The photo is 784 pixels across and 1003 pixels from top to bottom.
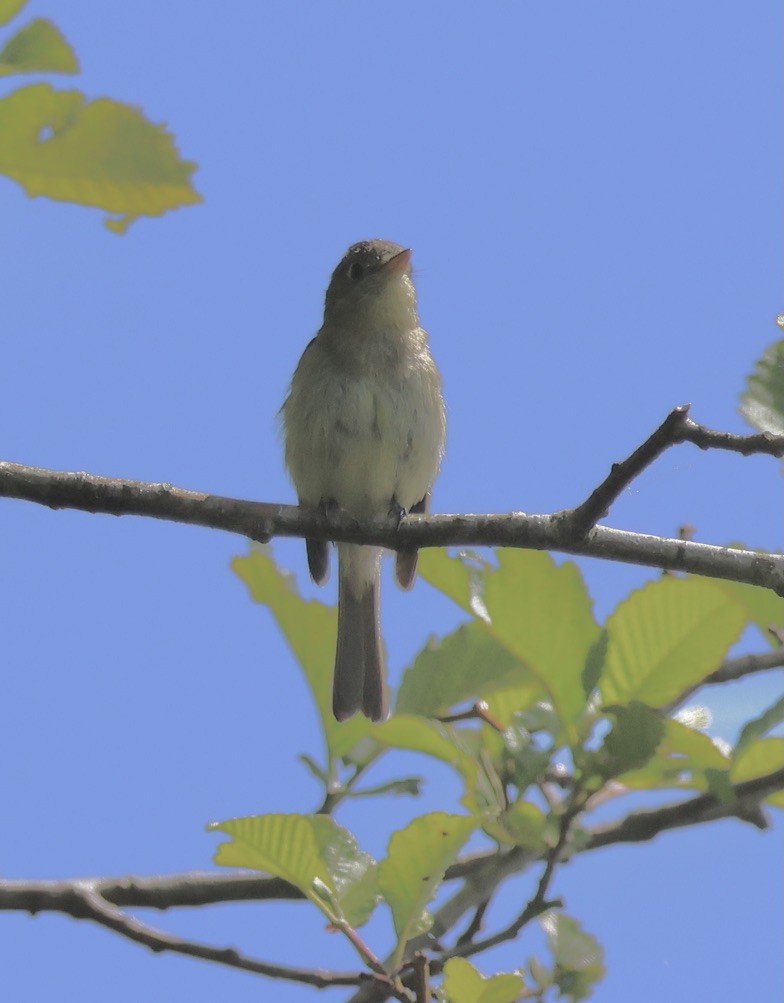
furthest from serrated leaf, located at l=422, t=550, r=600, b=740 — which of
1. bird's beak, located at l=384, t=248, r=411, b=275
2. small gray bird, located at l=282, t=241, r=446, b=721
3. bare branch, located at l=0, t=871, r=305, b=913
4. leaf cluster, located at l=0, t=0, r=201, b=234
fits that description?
bird's beak, located at l=384, t=248, r=411, b=275

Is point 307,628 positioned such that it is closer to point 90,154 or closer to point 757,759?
point 757,759

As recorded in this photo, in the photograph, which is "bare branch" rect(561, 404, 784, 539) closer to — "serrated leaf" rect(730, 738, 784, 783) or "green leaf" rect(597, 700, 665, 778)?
"green leaf" rect(597, 700, 665, 778)

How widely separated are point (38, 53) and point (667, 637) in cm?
174

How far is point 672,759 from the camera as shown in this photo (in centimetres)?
276

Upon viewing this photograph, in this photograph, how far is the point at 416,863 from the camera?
2484mm

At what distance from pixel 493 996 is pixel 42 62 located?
6.10 ft

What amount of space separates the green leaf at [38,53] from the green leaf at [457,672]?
1478 millimetres

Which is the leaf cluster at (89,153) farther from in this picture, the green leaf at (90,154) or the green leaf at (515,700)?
the green leaf at (515,700)

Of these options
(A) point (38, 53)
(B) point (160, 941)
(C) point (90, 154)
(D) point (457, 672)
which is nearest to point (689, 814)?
(D) point (457, 672)

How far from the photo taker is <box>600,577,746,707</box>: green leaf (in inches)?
106

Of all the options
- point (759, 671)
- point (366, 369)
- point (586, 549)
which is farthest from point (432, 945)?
point (366, 369)

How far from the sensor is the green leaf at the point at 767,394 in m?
2.58

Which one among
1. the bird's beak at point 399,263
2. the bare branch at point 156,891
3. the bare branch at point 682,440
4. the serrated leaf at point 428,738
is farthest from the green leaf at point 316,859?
the bird's beak at point 399,263

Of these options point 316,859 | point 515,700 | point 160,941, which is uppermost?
point 515,700
